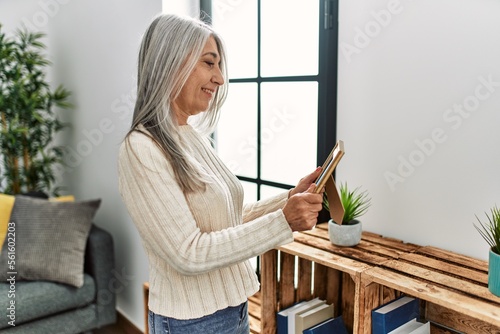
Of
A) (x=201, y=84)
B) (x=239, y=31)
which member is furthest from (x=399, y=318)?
(x=239, y=31)

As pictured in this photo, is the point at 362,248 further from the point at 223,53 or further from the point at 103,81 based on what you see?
the point at 103,81

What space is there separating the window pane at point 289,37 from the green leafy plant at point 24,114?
1706mm

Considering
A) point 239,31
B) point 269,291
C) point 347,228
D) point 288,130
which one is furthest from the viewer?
point 239,31

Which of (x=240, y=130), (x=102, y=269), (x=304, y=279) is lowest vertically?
(x=102, y=269)

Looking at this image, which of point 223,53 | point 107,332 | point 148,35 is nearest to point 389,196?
point 223,53

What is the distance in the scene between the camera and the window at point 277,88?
1.62 metres

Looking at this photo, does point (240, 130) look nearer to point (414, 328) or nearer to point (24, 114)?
point (414, 328)

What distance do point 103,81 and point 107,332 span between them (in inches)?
59.6

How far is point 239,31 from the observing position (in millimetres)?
2072

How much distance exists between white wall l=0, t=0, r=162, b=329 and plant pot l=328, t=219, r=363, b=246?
137 cm

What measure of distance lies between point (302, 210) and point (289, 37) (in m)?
1.01

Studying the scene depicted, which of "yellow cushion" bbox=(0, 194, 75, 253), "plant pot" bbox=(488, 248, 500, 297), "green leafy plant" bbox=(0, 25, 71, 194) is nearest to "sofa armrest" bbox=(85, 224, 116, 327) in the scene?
"yellow cushion" bbox=(0, 194, 75, 253)

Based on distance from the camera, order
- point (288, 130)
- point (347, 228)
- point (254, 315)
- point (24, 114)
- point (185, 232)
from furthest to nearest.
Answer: point (24, 114), point (288, 130), point (254, 315), point (347, 228), point (185, 232)

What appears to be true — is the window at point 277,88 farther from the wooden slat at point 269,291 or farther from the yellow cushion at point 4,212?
the yellow cushion at point 4,212
